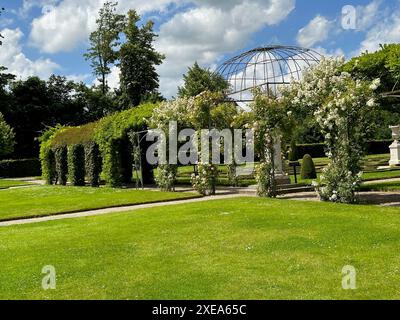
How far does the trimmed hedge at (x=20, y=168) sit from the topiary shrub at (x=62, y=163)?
Answer: 17.0 m

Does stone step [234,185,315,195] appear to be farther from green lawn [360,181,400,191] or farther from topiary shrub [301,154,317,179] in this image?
topiary shrub [301,154,317,179]

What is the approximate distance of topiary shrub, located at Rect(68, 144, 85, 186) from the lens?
28156mm

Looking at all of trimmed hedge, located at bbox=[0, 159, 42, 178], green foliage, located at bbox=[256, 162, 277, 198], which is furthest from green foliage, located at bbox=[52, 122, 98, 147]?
trimmed hedge, located at bbox=[0, 159, 42, 178]

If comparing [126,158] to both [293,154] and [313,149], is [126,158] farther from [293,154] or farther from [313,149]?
[313,149]

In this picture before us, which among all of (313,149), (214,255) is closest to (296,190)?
(214,255)

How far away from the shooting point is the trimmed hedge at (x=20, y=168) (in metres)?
45.3

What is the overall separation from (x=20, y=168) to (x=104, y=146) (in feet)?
78.9

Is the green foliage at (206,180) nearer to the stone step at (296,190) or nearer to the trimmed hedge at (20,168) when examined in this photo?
the stone step at (296,190)

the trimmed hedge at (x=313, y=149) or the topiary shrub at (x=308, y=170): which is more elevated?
the trimmed hedge at (x=313, y=149)

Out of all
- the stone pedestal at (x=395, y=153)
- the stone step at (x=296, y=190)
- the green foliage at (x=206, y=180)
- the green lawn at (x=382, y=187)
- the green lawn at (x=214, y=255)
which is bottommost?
the green lawn at (x=214, y=255)

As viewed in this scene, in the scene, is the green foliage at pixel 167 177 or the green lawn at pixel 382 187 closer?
the green lawn at pixel 382 187

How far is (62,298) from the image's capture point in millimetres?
6129

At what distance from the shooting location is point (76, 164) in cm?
2850

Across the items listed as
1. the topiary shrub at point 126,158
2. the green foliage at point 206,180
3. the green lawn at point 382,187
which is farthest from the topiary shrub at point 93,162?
the green lawn at point 382,187
